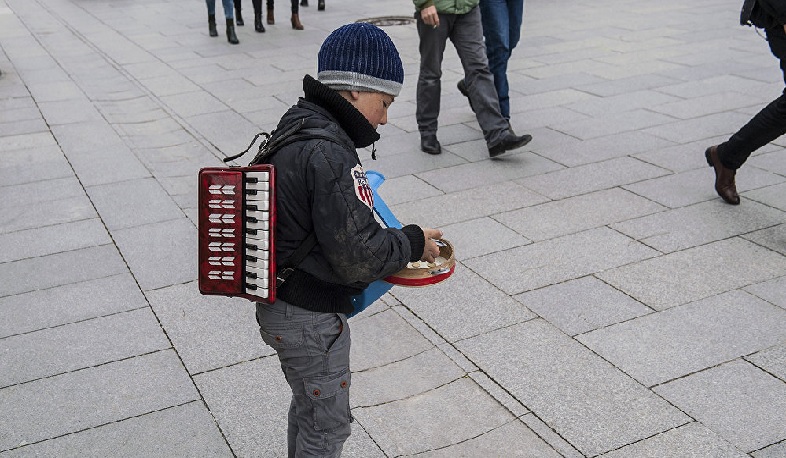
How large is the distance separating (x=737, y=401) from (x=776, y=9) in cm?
223

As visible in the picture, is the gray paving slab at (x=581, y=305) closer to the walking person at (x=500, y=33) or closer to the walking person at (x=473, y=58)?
the walking person at (x=473, y=58)

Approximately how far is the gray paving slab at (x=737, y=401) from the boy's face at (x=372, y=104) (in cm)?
177

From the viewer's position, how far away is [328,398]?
236 cm

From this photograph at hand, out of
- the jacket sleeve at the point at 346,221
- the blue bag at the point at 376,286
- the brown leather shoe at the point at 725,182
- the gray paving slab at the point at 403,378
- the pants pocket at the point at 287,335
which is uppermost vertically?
the jacket sleeve at the point at 346,221

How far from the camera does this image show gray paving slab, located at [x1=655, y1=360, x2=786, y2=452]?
3.12 m

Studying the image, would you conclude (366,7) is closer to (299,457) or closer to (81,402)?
(81,402)

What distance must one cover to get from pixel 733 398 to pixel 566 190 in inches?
94.7

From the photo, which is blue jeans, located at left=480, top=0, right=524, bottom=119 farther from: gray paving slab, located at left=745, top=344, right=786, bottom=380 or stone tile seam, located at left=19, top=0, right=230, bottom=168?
gray paving slab, located at left=745, top=344, right=786, bottom=380

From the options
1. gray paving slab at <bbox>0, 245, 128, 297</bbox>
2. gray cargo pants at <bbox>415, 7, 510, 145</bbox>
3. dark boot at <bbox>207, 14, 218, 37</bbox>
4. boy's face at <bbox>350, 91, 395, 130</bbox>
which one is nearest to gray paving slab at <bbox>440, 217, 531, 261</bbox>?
gray cargo pants at <bbox>415, 7, 510, 145</bbox>

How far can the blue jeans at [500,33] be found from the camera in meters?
6.13

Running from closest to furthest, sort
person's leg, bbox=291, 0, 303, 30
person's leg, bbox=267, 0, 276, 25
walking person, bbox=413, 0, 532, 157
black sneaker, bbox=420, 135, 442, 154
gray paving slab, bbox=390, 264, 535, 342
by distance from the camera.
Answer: gray paving slab, bbox=390, 264, 535, 342 < walking person, bbox=413, 0, 532, 157 < black sneaker, bbox=420, 135, 442, 154 < person's leg, bbox=291, 0, 303, 30 < person's leg, bbox=267, 0, 276, 25

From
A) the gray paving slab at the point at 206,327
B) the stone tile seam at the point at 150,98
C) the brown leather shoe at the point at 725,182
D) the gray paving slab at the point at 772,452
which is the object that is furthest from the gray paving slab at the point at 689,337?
the stone tile seam at the point at 150,98

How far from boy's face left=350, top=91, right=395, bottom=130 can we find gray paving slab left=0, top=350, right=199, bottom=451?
5.32ft

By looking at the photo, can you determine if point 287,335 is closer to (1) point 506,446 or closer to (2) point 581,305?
(1) point 506,446
